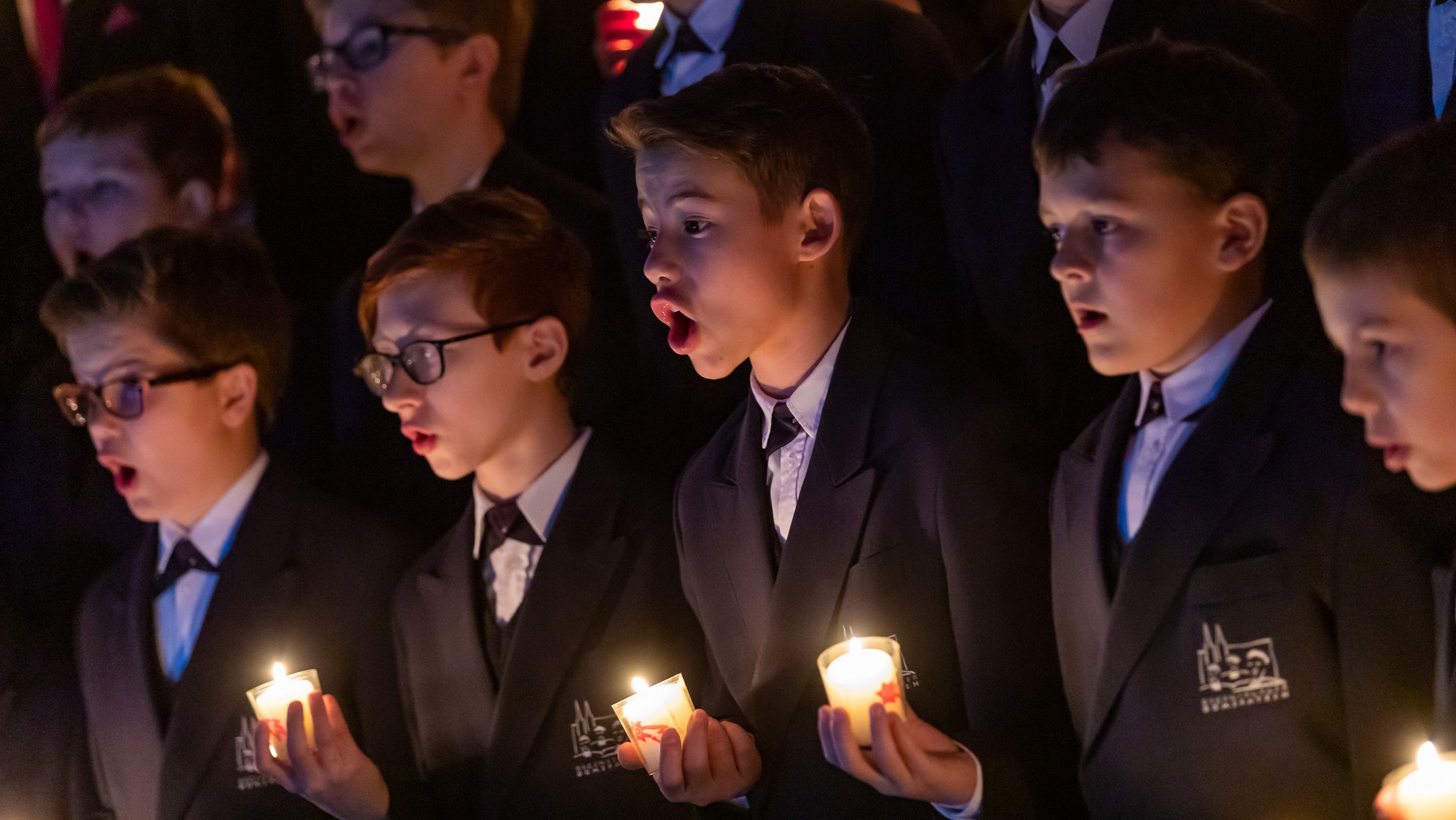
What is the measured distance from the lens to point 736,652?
3010 millimetres

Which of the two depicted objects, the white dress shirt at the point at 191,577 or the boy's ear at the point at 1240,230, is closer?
the boy's ear at the point at 1240,230

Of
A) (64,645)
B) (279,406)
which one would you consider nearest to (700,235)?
(279,406)

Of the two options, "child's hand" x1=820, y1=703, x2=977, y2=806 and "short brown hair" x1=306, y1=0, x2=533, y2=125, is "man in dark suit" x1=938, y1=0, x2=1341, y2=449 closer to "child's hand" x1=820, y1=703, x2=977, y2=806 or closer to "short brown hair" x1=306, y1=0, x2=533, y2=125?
"child's hand" x1=820, y1=703, x2=977, y2=806

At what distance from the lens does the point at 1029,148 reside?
10.5 ft

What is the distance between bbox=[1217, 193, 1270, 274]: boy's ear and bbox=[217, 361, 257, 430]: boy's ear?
97.1 inches

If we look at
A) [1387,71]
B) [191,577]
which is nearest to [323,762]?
[191,577]

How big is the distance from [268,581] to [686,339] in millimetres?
1399

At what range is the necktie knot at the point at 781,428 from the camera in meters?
2.96

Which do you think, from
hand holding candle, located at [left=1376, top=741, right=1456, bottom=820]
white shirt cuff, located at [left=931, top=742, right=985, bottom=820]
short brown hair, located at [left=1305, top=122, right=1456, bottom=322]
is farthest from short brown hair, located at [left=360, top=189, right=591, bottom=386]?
hand holding candle, located at [left=1376, top=741, right=1456, bottom=820]

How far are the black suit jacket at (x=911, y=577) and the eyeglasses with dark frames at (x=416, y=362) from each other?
82cm

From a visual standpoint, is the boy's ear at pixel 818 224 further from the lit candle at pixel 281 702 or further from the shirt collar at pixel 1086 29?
the lit candle at pixel 281 702

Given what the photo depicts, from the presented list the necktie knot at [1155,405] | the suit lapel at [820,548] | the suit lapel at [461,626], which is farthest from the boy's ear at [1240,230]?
the suit lapel at [461,626]

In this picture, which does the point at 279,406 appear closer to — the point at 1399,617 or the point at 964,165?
the point at 964,165

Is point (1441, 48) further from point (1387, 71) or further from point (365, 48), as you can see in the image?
point (365, 48)
